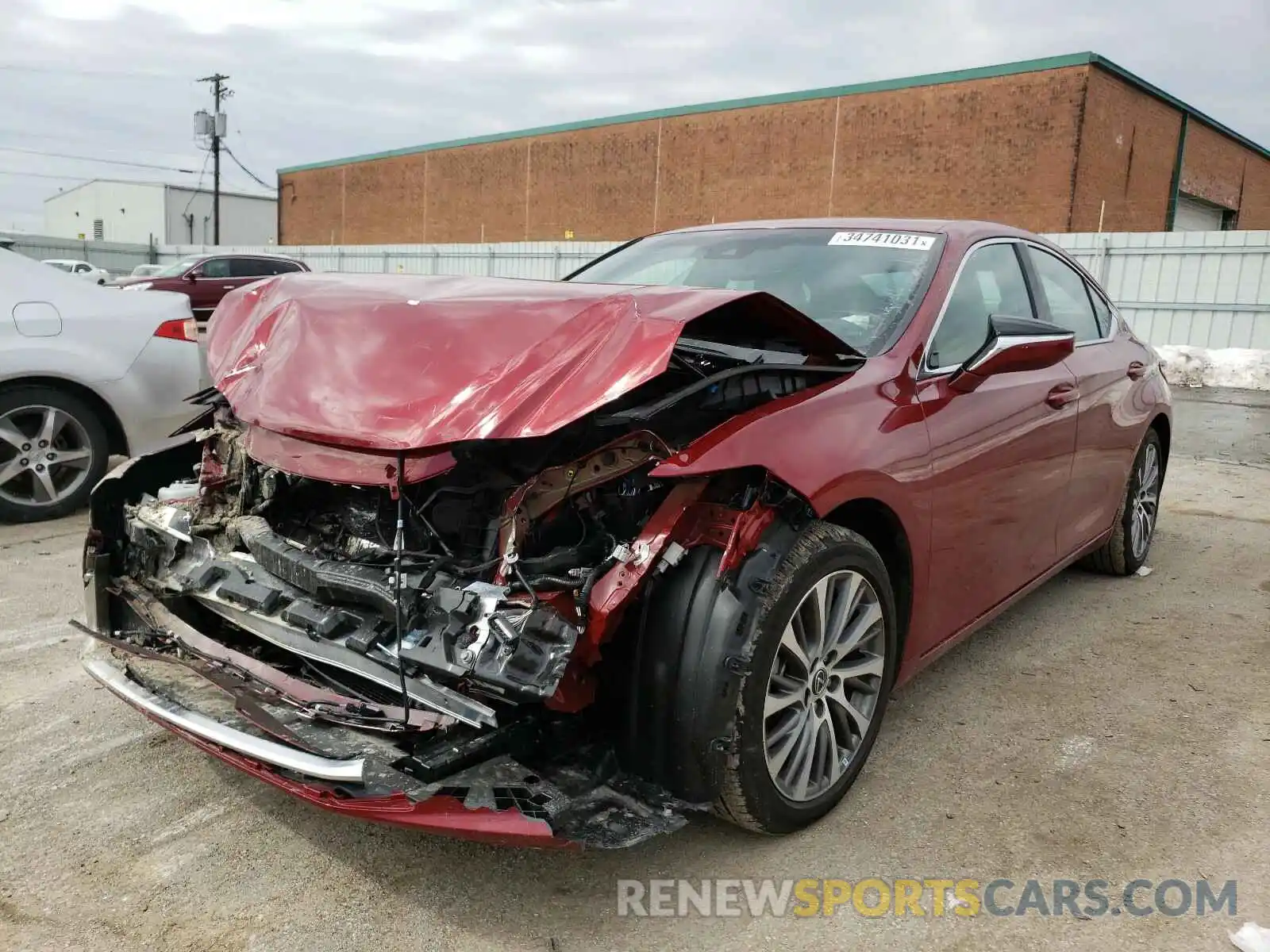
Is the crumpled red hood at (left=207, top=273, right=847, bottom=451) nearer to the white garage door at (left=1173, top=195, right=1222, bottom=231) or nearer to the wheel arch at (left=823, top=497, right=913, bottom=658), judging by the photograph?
the wheel arch at (left=823, top=497, right=913, bottom=658)

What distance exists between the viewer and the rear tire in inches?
187

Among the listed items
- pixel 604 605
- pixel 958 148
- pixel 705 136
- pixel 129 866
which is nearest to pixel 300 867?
pixel 129 866

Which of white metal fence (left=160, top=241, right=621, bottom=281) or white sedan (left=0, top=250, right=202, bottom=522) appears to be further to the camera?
white metal fence (left=160, top=241, right=621, bottom=281)

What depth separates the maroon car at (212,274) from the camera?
17203 mm

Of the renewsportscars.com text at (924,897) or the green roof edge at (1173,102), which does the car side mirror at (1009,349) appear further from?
→ the green roof edge at (1173,102)

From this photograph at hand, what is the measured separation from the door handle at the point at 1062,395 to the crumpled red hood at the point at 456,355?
1.31 metres

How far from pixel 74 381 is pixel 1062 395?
510cm

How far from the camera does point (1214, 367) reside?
15625 mm

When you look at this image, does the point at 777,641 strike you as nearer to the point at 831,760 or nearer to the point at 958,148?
the point at 831,760

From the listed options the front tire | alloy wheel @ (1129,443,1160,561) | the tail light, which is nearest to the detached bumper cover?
the front tire

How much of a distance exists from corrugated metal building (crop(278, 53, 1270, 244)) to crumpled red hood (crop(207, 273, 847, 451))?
2283 centimetres

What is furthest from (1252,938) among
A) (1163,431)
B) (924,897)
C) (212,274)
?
(212,274)

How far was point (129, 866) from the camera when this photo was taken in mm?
2391

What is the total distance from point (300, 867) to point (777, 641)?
130cm
